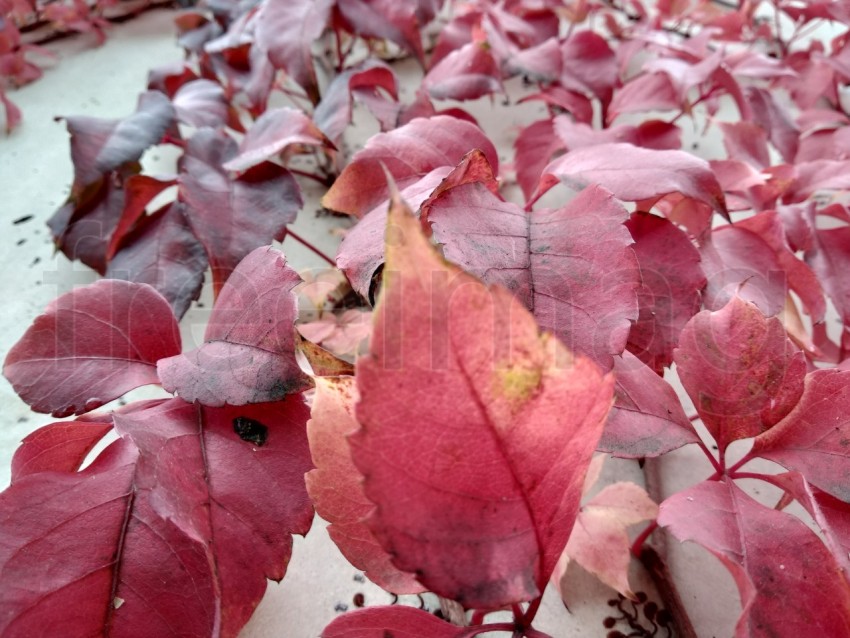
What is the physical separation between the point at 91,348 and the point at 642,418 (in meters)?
Result: 0.37

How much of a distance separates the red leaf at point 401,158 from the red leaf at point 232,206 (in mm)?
84

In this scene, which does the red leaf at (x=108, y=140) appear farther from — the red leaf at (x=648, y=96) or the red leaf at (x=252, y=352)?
the red leaf at (x=648, y=96)

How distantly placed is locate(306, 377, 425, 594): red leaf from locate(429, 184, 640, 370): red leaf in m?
0.10

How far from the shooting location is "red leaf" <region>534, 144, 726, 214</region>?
436 millimetres

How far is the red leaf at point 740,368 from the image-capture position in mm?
358

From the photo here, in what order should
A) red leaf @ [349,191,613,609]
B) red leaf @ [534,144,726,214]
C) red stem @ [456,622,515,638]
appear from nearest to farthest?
red leaf @ [349,191,613,609], red stem @ [456,622,515,638], red leaf @ [534,144,726,214]

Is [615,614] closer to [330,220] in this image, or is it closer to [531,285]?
[531,285]

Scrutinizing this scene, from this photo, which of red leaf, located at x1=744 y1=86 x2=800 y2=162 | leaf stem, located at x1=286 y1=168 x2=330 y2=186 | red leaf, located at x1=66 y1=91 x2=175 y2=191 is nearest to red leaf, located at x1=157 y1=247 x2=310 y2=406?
red leaf, located at x1=66 y1=91 x2=175 y2=191

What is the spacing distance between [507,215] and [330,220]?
0.49 m

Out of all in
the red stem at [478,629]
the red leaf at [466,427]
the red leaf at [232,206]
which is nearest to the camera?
the red leaf at [466,427]

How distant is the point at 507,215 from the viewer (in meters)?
0.40

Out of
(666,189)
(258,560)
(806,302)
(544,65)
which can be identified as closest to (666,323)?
(666,189)

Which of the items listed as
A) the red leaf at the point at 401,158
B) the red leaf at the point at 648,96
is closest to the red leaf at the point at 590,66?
the red leaf at the point at 648,96

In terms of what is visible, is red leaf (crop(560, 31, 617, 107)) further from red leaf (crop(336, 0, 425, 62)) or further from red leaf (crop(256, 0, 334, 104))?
red leaf (crop(256, 0, 334, 104))
